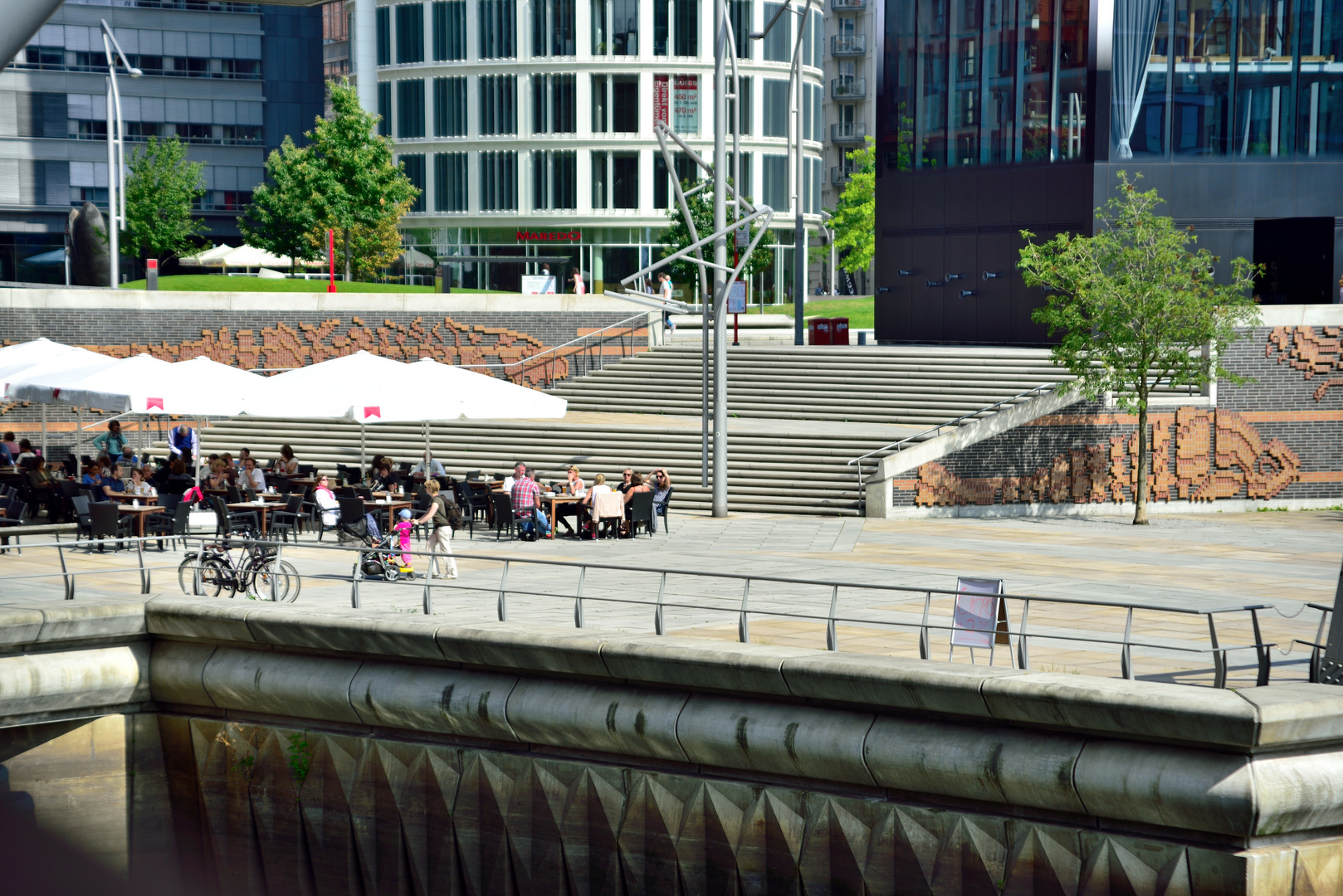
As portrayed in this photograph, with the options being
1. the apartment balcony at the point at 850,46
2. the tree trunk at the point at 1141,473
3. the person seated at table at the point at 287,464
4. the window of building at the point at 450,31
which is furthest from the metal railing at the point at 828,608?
the apartment balcony at the point at 850,46

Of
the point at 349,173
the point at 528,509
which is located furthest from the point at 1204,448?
the point at 349,173

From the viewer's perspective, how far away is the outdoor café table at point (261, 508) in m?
21.1

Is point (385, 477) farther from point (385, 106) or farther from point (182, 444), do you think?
point (385, 106)

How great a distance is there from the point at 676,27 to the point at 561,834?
192 feet

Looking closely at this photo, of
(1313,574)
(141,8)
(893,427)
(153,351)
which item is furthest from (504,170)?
(1313,574)

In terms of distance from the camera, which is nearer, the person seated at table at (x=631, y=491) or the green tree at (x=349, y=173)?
the person seated at table at (x=631, y=491)

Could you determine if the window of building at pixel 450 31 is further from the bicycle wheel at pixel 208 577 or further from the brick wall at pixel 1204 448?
the bicycle wheel at pixel 208 577

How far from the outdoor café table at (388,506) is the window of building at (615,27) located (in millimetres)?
49186

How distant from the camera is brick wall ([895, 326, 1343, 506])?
28.2 meters

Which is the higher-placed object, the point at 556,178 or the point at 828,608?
the point at 556,178

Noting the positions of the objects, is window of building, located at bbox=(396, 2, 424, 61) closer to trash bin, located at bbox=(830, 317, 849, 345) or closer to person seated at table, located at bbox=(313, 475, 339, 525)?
trash bin, located at bbox=(830, 317, 849, 345)

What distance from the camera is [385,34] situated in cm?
7131

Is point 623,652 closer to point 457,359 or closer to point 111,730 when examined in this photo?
point 111,730

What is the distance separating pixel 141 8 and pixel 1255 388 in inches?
2737
